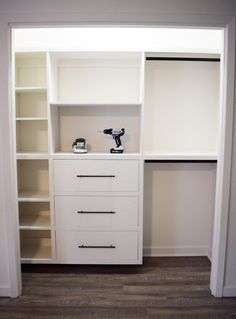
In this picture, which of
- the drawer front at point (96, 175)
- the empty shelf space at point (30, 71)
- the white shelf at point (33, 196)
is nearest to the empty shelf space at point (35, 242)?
the white shelf at point (33, 196)

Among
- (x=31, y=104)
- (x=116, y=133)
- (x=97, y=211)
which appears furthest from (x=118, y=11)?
(x=97, y=211)

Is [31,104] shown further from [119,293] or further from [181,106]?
[119,293]

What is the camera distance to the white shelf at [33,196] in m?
2.25

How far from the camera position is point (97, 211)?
7.31 ft

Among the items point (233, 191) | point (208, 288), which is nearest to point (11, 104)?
point (233, 191)

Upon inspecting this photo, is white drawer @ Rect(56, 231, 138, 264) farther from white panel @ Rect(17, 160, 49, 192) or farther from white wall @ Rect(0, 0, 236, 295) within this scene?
white wall @ Rect(0, 0, 236, 295)

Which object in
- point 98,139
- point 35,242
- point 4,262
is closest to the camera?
point 4,262

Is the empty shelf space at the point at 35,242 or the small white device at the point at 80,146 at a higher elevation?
the small white device at the point at 80,146

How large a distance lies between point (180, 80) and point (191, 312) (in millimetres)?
2143

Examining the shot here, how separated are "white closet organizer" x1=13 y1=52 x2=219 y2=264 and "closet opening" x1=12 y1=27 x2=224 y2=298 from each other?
0.03 feet

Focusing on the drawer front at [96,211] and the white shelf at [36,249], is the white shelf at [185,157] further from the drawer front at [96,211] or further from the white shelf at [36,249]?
the white shelf at [36,249]

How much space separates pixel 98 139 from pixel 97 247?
1108 mm

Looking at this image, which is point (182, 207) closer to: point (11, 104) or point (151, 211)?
point (151, 211)

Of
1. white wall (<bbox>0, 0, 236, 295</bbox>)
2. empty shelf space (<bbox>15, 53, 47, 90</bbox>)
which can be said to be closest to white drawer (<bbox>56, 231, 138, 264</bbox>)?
empty shelf space (<bbox>15, 53, 47, 90</bbox>)
